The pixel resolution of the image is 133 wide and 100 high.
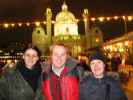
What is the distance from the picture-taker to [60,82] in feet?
15.3

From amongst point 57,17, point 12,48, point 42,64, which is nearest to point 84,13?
point 57,17

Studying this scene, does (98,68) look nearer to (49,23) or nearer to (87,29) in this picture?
(49,23)

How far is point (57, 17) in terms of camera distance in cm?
8862

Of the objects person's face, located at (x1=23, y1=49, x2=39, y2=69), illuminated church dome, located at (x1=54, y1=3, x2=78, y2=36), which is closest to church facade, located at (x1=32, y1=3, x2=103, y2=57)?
illuminated church dome, located at (x1=54, y1=3, x2=78, y2=36)

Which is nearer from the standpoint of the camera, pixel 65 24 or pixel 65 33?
pixel 65 33

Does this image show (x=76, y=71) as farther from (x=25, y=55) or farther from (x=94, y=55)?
(x=25, y=55)

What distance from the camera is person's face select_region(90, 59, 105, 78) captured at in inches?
183

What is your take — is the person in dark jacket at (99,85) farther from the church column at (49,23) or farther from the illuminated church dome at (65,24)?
the church column at (49,23)

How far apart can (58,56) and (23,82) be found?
1.74ft

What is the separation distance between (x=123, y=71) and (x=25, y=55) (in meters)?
16.5

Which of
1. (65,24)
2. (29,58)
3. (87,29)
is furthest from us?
(87,29)

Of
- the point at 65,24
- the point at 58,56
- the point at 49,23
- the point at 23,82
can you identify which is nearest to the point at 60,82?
the point at 58,56

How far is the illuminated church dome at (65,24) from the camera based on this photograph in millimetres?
84688

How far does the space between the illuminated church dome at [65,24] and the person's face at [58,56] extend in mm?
78867
